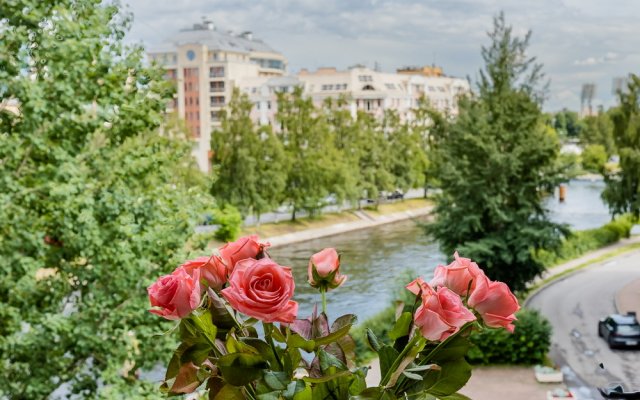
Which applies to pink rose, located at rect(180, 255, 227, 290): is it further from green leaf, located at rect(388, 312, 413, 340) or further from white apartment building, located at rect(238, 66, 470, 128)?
white apartment building, located at rect(238, 66, 470, 128)

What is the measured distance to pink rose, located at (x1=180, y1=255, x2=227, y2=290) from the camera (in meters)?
1.00

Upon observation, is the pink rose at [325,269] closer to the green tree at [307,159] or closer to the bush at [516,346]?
the bush at [516,346]

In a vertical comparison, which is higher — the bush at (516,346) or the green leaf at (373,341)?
the green leaf at (373,341)

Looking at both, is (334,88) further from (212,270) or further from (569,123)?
(212,270)

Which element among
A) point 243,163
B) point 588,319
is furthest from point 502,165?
point 243,163

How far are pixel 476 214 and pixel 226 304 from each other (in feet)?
32.7

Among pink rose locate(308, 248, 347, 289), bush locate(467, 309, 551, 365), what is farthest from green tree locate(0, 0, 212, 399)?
bush locate(467, 309, 551, 365)

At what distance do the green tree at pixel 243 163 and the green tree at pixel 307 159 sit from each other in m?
1.05

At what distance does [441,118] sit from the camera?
13016 mm

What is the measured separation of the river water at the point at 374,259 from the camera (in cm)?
1261

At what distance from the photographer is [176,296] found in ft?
3.05

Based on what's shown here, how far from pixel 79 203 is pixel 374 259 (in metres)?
13.5

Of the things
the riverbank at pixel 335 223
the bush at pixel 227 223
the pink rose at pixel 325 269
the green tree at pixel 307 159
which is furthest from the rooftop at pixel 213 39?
the pink rose at pixel 325 269

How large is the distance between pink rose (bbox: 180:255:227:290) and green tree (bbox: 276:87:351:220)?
20.0m
